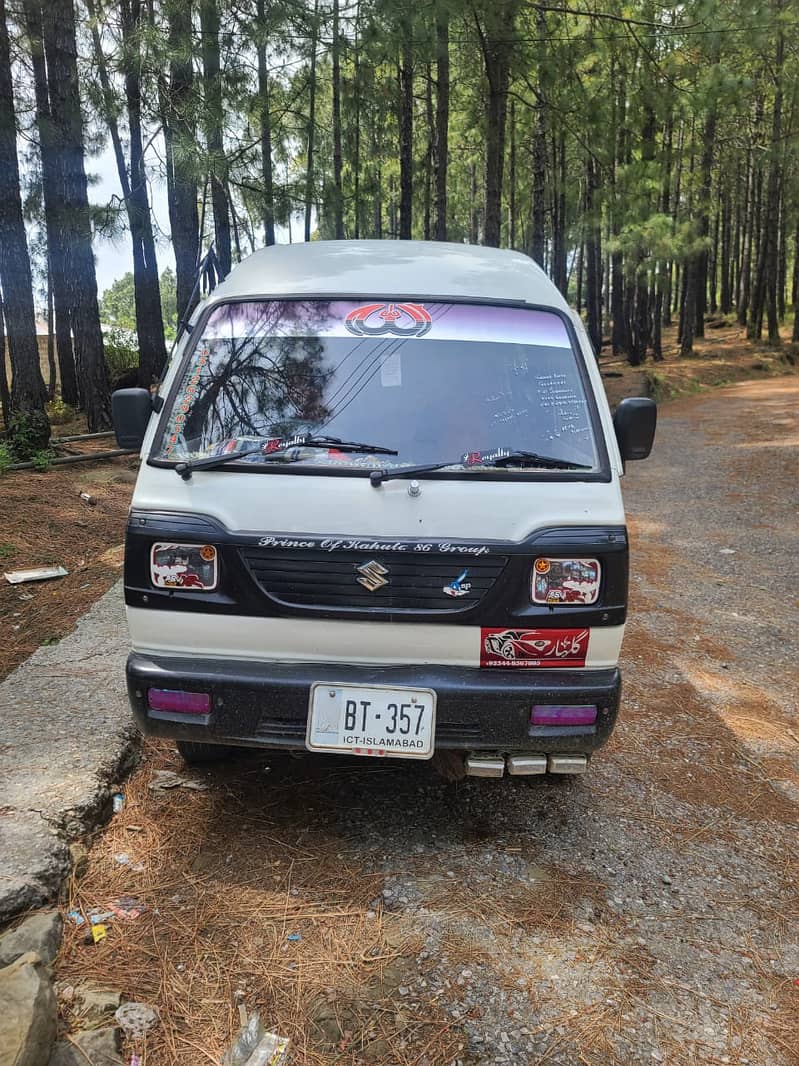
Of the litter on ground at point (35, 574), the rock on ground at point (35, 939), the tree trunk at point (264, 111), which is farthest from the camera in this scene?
the tree trunk at point (264, 111)

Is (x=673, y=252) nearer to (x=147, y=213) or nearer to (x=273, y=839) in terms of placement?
(x=147, y=213)

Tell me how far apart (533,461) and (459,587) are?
59cm

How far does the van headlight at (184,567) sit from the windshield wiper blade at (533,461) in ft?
3.44

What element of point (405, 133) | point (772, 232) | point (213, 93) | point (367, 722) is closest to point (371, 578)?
point (367, 722)

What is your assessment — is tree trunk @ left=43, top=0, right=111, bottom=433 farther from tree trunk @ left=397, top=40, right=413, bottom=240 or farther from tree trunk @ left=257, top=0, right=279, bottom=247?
tree trunk @ left=397, top=40, right=413, bottom=240

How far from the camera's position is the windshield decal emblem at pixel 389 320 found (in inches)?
132

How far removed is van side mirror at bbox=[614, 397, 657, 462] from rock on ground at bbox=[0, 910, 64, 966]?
2.81m

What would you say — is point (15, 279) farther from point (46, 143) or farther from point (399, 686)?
point (399, 686)

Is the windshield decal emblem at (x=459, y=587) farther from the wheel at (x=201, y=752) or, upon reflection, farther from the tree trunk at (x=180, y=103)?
the tree trunk at (x=180, y=103)

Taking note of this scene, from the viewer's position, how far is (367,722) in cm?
278

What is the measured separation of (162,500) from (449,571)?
105cm

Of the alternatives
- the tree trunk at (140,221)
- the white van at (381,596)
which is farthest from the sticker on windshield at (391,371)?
the tree trunk at (140,221)

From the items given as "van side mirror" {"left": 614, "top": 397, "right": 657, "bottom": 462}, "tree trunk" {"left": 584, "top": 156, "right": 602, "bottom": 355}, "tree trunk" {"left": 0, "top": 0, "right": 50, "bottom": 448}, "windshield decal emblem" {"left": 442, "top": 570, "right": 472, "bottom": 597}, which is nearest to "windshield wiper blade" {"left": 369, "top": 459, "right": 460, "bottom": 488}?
"windshield decal emblem" {"left": 442, "top": 570, "right": 472, "bottom": 597}

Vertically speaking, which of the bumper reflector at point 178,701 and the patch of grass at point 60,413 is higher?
the patch of grass at point 60,413
